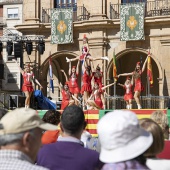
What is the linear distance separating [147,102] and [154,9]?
5.02m

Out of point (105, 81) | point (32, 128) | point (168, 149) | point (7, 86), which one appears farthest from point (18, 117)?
point (7, 86)

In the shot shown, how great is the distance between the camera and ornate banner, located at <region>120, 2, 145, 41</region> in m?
23.8

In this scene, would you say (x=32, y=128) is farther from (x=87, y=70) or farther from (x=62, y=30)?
(x=62, y=30)

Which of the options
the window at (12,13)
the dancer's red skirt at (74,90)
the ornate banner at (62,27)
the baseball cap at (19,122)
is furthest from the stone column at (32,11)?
the baseball cap at (19,122)

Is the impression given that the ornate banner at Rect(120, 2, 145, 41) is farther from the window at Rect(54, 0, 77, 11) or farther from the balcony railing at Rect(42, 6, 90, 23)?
the window at Rect(54, 0, 77, 11)

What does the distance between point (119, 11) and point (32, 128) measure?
22.5 meters

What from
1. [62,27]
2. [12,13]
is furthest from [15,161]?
[12,13]

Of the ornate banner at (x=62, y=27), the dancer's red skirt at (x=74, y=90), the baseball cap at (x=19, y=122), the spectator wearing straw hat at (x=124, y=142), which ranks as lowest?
the dancer's red skirt at (x=74, y=90)

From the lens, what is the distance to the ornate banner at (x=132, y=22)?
2383 centimetres

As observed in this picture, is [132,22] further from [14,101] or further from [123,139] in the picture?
[123,139]

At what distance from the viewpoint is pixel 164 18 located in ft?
77.8

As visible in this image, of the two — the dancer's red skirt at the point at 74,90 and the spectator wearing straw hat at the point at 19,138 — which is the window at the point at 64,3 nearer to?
the dancer's red skirt at the point at 74,90

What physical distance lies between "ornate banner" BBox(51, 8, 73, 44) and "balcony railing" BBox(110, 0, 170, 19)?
2303mm

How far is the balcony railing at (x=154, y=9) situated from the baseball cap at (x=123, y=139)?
71.4 feet
